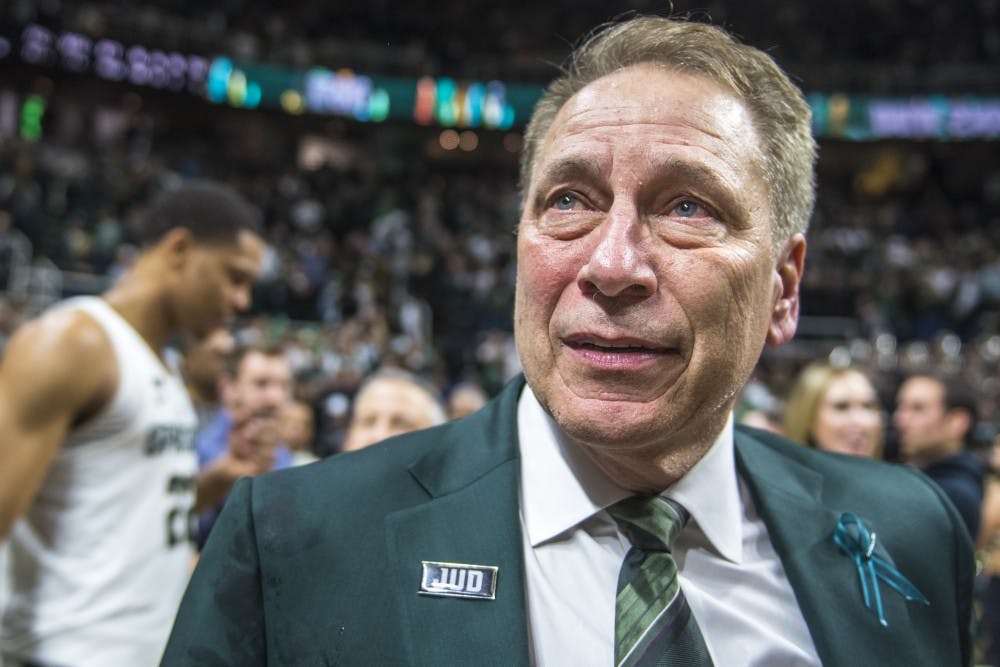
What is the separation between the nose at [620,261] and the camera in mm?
1151

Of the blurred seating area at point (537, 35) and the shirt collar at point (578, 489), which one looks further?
the blurred seating area at point (537, 35)

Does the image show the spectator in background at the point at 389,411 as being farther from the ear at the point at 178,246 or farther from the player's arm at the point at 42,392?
the player's arm at the point at 42,392

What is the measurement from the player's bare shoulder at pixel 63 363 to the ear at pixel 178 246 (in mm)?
392

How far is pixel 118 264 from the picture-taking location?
392 inches

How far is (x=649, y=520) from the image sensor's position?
125 cm

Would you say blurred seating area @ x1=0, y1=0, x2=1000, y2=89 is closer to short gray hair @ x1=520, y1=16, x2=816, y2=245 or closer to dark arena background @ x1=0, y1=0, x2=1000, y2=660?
dark arena background @ x1=0, y1=0, x2=1000, y2=660

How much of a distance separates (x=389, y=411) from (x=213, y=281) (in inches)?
27.9

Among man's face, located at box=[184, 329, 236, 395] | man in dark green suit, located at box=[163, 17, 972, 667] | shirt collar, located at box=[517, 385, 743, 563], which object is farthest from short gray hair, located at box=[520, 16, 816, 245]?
man's face, located at box=[184, 329, 236, 395]

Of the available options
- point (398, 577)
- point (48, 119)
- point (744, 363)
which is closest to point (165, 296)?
point (398, 577)

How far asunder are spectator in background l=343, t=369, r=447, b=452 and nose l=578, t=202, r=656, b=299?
73.0 inches

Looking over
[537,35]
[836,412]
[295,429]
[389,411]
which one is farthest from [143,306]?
[537,35]

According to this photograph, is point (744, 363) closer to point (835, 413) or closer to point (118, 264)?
point (835, 413)

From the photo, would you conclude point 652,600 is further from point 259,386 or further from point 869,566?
point 259,386

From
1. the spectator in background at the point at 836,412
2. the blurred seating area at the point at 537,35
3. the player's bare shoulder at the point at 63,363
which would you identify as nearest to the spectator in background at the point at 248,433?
the player's bare shoulder at the point at 63,363
